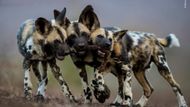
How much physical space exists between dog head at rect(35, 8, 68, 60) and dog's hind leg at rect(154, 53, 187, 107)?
1.16 ft

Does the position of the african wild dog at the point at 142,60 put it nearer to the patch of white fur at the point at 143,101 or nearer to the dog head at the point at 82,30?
the patch of white fur at the point at 143,101

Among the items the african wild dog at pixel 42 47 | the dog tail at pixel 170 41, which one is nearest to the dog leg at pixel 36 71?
the african wild dog at pixel 42 47

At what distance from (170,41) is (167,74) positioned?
0.13 meters

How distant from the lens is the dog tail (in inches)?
76.4

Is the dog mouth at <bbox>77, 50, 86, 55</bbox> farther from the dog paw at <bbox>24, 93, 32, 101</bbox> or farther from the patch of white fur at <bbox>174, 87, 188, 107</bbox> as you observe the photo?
the patch of white fur at <bbox>174, 87, 188, 107</bbox>

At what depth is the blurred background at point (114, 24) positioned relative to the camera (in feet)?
6.15

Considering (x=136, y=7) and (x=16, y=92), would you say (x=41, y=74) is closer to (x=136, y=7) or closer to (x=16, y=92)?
(x=16, y=92)

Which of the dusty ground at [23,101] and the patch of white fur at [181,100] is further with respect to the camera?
the patch of white fur at [181,100]

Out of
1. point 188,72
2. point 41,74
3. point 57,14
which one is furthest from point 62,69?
point 188,72

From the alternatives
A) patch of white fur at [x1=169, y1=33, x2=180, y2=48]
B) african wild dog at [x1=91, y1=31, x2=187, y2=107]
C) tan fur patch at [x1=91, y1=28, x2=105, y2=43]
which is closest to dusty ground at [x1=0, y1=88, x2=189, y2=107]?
african wild dog at [x1=91, y1=31, x2=187, y2=107]

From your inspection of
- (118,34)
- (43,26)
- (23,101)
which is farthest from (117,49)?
(23,101)

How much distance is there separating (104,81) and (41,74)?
0.23m

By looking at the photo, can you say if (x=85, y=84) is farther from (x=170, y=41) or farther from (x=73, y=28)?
(x=170, y=41)

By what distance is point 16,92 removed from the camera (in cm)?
185
